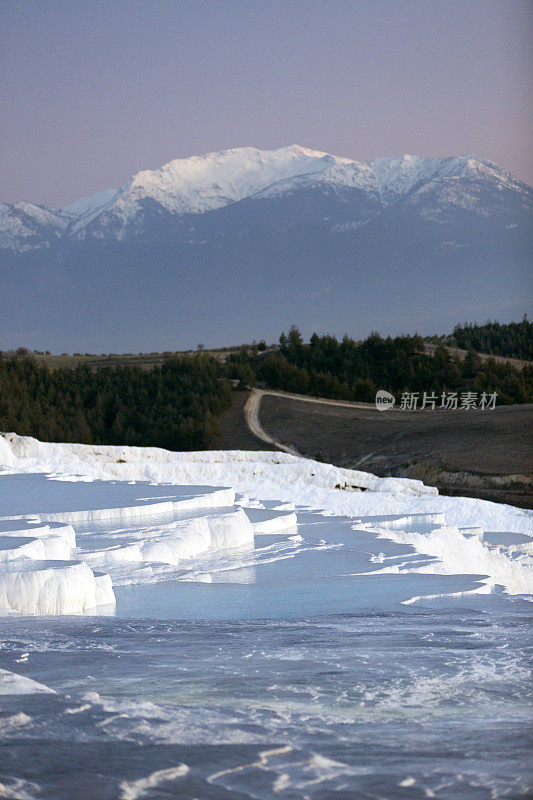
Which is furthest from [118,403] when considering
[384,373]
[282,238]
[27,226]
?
[27,226]

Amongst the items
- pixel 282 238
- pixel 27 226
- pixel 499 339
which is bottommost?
pixel 499 339

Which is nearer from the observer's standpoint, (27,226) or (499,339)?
(499,339)

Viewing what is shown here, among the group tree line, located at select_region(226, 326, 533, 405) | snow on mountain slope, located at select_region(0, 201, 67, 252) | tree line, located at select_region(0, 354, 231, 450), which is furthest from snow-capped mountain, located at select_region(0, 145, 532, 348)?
tree line, located at select_region(0, 354, 231, 450)

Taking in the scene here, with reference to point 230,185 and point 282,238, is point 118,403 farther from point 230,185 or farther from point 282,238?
point 230,185

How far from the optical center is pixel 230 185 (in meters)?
A: 92.2

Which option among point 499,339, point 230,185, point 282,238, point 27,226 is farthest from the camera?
point 230,185

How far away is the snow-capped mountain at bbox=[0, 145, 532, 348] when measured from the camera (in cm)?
6625

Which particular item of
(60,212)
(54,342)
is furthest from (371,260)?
(60,212)

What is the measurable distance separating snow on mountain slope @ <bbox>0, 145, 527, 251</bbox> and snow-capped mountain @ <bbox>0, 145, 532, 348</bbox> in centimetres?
14

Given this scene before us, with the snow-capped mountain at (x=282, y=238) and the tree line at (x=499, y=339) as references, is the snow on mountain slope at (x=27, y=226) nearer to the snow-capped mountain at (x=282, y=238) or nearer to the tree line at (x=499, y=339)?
the snow-capped mountain at (x=282, y=238)

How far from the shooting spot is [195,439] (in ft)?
81.6

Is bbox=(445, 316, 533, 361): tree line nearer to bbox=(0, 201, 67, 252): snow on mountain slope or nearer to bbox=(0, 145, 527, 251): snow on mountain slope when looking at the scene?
bbox=(0, 145, 527, 251): snow on mountain slope

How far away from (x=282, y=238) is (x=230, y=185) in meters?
14.9

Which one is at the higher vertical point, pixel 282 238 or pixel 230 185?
pixel 230 185
